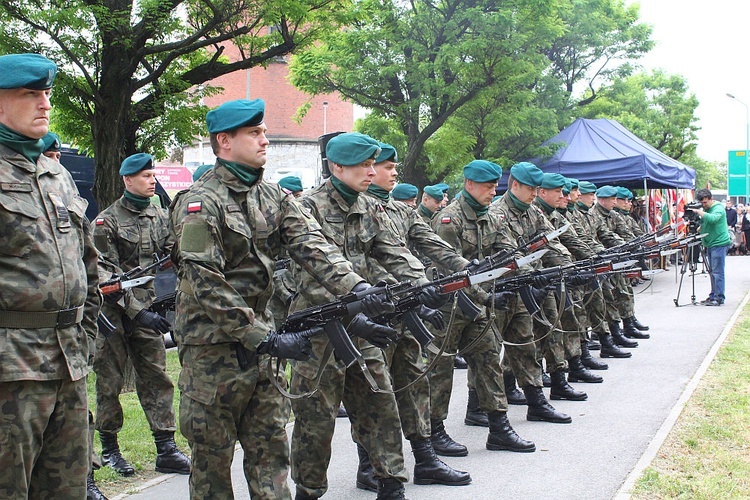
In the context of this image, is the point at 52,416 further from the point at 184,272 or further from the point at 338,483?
the point at 338,483

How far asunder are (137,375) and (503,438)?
2943mm

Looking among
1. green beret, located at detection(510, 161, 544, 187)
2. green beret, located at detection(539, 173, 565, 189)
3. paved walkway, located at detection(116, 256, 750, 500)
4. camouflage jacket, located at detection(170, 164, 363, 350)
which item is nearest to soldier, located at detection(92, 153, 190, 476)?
paved walkway, located at detection(116, 256, 750, 500)

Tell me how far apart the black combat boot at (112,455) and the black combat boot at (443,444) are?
93.0 inches

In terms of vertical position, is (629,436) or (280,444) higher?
(280,444)

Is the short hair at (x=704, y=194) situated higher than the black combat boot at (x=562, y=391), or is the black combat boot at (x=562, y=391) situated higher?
the short hair at (x=704, y=194)

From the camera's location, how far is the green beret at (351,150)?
5367 mm

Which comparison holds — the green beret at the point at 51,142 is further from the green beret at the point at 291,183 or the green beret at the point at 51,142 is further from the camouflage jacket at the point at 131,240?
the green beret at the point at 291,183

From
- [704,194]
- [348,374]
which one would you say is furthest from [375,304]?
[704,194]

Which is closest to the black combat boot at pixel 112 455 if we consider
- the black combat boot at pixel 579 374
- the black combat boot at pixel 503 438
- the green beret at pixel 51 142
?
the green beret at pixel 51 142

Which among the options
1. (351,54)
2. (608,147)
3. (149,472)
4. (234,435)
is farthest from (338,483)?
(608,147)

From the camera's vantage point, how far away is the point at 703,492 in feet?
18.0

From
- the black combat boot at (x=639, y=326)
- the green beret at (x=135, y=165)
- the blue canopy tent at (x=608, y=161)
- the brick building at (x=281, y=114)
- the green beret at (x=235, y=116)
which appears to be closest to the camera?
the green beret at (x=235, y=116)

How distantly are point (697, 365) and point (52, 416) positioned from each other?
28.5 ft

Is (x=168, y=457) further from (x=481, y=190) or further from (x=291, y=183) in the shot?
A: (x=291, y=183)
